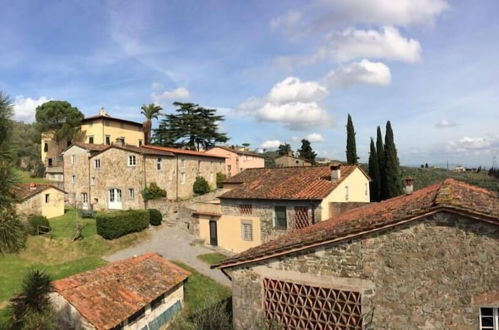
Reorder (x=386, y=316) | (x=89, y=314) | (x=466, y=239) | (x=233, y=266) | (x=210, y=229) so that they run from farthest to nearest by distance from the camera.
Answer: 1. (x=210, y=229)
2. (x=89, y=314)
3. (x=233, y=266)
4. (x=386, y=316)
5. (x=466, y=239)

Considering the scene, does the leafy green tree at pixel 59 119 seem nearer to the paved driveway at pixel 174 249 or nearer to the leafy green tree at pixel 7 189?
the paved driveway at pixel 174 249

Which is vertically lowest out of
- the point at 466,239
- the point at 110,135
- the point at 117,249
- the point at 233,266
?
the point at 117,249

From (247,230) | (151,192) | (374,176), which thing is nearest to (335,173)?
(247,230)

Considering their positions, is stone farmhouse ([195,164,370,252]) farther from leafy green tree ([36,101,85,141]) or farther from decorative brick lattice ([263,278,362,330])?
leafy green tree ([36,101,85,141])

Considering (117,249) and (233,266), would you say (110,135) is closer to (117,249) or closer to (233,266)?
(117,249)

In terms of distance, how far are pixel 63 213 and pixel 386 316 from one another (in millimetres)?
33726

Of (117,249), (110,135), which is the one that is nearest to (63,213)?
(117,249)

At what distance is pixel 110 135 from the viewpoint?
52219 mm

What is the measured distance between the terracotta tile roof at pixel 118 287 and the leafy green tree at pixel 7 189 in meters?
7.76

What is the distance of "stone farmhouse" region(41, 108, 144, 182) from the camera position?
5128cm

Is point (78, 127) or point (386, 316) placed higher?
point (78, 127)

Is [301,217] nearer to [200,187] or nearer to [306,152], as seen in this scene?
[200,187]

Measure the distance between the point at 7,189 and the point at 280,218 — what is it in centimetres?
2069

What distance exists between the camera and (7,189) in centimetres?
589
